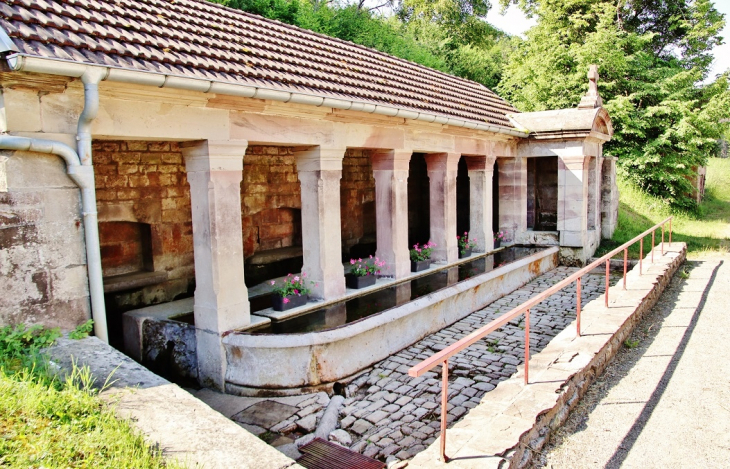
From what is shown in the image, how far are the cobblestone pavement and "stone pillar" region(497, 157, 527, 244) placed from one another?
427cm

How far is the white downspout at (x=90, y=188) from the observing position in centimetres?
467

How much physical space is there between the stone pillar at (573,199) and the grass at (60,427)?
10854 millimetres

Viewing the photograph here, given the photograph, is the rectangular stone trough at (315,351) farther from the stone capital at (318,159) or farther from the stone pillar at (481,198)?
the stone pillar at (481,198)

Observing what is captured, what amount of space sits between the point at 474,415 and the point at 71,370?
3.11 meters

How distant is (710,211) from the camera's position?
2200cm

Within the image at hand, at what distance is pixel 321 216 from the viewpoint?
292 inches

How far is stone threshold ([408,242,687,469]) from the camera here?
3740mm

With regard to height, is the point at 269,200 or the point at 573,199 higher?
the point at 269,200

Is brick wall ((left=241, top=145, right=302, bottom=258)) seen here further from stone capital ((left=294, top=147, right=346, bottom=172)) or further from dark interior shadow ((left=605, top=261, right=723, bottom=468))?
dark interior shadow ((left=605, top=261, right=723, bottom=468))

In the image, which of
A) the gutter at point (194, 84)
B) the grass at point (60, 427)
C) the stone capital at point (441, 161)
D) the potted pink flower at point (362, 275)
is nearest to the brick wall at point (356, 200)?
the stone capital at point (441, 161)

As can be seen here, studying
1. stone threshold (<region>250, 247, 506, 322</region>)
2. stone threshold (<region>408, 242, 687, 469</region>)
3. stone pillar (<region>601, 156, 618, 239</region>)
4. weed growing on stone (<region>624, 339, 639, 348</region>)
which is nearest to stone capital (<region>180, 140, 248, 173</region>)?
stone threshold (<region>250, 247, 506, 322</region>)

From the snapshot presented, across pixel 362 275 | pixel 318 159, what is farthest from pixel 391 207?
pixel 318 159

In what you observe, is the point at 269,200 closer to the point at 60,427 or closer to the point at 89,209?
the point at 89,209

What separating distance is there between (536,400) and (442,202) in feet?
19.6
